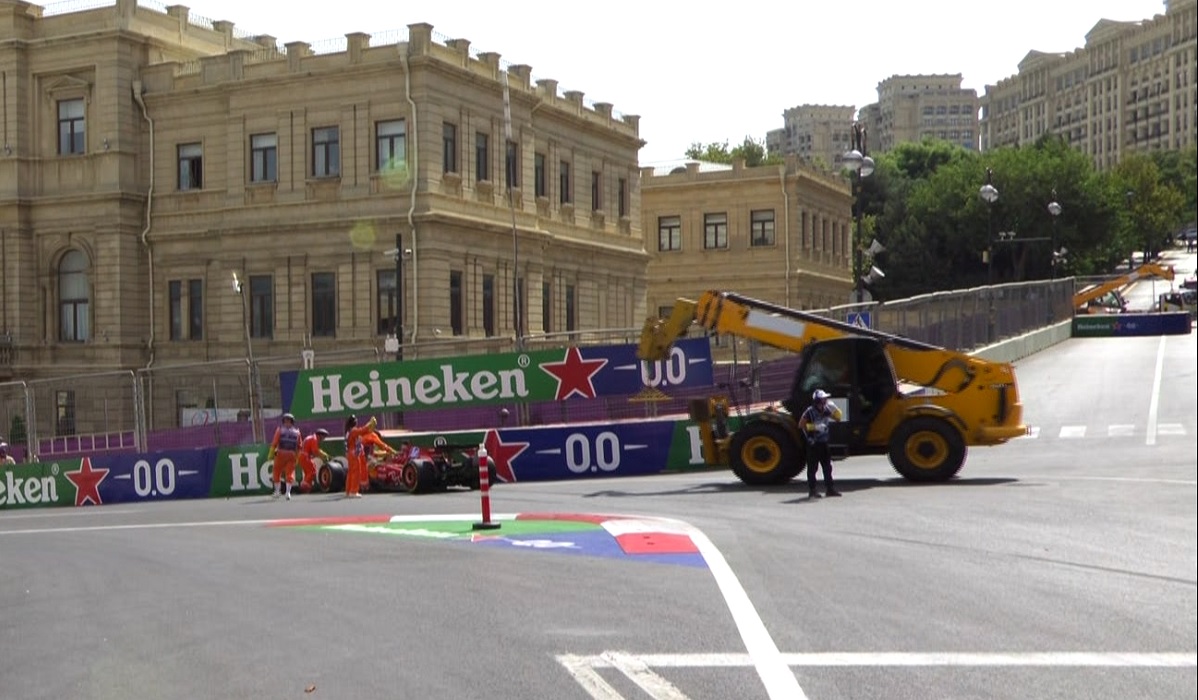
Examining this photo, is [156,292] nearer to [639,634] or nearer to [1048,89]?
[639,634]

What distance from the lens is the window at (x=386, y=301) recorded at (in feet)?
170

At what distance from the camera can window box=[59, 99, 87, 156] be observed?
57.6m

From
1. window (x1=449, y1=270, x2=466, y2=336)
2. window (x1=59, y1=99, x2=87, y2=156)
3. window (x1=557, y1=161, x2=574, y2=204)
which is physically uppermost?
window (x1=59, y1=99, x2=87, y2=156)

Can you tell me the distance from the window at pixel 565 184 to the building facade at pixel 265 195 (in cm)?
9

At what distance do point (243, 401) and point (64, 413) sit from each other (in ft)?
16.0

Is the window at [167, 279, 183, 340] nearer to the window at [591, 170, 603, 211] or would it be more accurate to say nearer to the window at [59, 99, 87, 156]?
the window at [59, 99, 87, 156]

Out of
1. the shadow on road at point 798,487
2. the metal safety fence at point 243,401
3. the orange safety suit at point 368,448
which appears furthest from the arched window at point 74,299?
the shadow on road at point 798,487

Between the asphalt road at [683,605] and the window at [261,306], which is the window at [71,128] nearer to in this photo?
the window at [261,306]

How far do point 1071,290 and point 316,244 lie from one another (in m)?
32.6

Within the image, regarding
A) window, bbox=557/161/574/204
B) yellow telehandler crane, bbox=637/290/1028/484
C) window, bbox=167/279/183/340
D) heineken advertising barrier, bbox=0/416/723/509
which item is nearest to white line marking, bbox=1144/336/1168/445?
yellow telehandler crane, bbox=637/290/1028/484

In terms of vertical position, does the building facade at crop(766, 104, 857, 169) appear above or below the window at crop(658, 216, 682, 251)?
above

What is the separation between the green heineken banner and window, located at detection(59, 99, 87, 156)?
100ft

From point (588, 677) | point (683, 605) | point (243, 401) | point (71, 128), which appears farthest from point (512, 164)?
point (588, 677)

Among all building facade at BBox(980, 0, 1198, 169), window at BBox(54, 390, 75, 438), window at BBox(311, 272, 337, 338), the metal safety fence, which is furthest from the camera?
window at BBox(311, 272, 337, 338)
